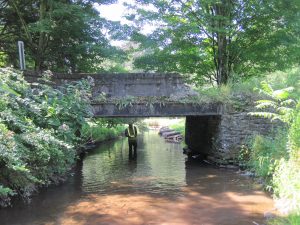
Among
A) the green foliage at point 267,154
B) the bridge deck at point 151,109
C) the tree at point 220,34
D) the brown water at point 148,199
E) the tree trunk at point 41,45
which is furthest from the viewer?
the tree trunk at point 41,45

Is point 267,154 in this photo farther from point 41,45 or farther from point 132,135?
point 41,45

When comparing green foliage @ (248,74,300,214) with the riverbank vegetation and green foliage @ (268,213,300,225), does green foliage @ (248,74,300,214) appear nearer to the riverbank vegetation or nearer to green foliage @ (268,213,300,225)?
green foliage @ (268,213,300,225)

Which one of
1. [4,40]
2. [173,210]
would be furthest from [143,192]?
[4,40]

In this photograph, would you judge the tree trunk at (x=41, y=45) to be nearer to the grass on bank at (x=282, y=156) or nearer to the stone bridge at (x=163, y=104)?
the stone bridge at (x=163, y=104)

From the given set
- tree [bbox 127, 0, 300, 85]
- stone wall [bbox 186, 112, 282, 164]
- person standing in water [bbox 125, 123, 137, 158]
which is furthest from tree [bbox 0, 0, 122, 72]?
stone wall [bbox 186, 112, 282, 164]

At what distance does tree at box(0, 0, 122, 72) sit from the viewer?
15.5 meters

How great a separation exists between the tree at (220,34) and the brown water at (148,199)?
4854mm

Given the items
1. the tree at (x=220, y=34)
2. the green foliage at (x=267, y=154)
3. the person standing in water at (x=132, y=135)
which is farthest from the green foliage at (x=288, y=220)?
the person standing in water at (x=132, y=135)

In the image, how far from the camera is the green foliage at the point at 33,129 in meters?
7.41

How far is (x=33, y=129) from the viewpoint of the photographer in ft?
27.3

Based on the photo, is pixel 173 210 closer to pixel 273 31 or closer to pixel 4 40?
pixel 273 31

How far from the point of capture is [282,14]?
47.9 feet

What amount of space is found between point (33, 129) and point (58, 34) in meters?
9.18

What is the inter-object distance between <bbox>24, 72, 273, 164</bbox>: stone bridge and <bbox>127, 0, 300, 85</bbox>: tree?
2387 mm
